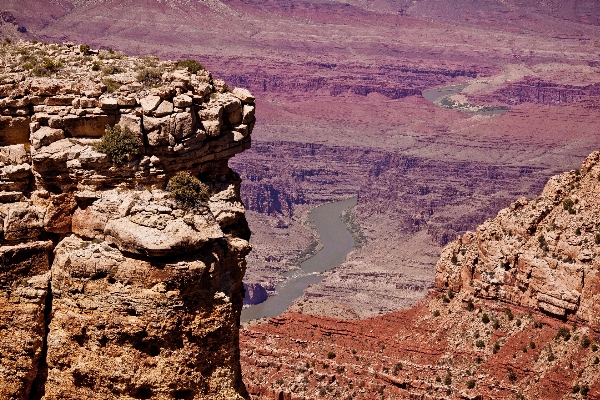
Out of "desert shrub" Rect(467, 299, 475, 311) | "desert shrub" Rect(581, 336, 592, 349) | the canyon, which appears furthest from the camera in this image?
"desert shrub" Rect(467, 299, 475, 311)

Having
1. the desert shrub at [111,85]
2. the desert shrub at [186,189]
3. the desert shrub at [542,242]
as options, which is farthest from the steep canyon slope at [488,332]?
the desert shrub at [111,85]

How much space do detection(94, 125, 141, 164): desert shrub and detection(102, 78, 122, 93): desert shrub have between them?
0.81 meters

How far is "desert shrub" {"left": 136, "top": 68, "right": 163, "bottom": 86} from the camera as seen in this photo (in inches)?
635

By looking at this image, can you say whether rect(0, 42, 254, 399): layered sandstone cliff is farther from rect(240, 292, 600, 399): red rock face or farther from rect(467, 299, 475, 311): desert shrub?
rect(467, 299, 475, 311): desert shrub

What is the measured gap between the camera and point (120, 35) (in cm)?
18738

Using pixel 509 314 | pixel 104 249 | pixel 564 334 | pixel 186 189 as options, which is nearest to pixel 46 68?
Result: pixel 186 189

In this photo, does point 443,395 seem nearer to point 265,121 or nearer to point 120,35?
point 265,121

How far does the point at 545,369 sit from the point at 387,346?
774cm

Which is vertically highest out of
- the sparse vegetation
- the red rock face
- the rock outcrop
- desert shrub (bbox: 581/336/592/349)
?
the rock outcrop

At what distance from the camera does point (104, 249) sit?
49.2 feet

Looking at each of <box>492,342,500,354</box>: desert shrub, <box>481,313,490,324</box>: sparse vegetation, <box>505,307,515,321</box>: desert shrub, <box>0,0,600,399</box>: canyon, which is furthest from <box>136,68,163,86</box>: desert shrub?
<box>481,313,490,324</box>: sparse vegetation

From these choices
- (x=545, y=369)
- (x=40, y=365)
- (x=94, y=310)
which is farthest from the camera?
(x=545, y=369)

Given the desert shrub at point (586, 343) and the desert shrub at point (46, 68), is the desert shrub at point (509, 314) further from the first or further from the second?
the desert shrub at point (46, 68)

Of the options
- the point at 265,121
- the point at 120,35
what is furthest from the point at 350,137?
the point at 120,35
